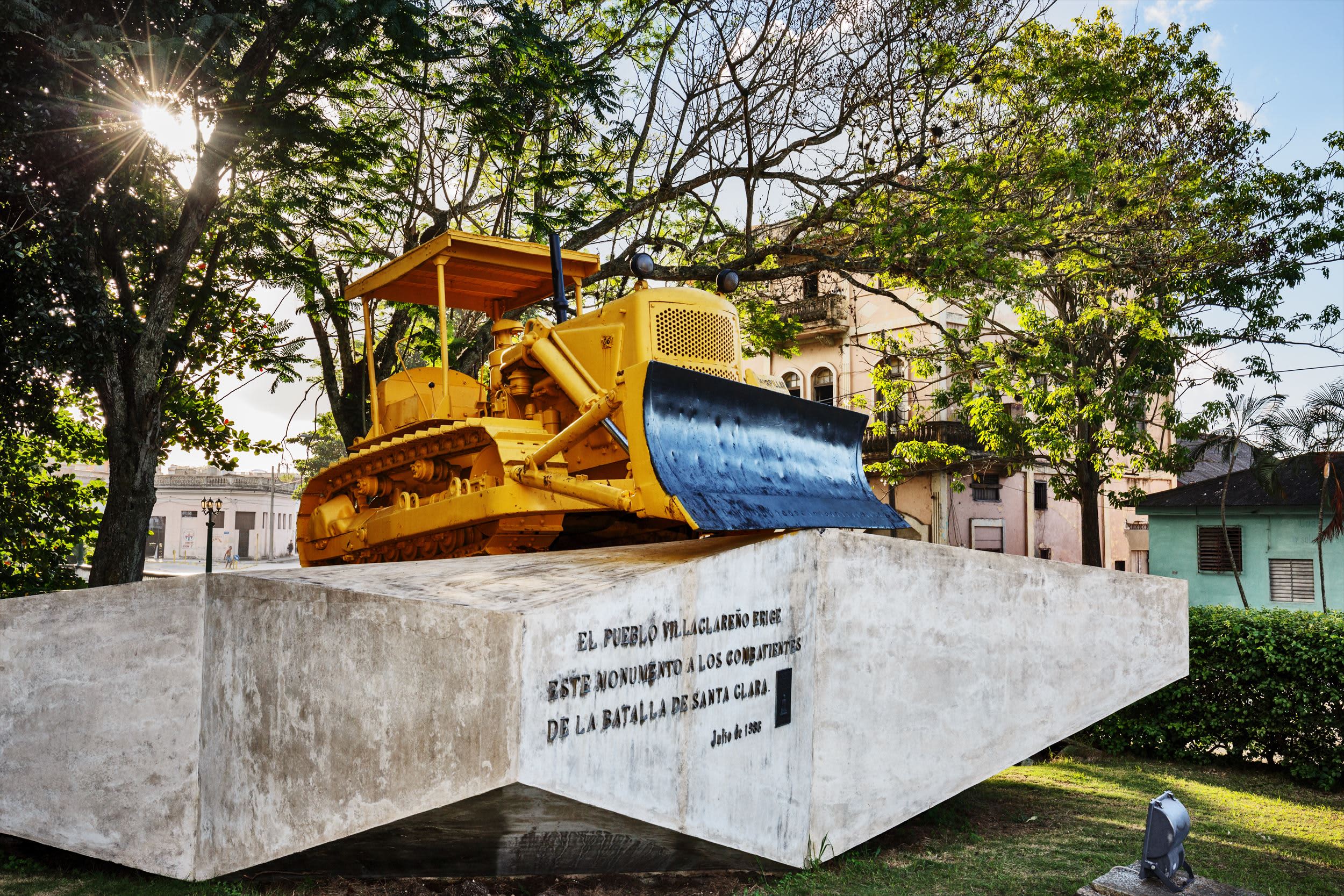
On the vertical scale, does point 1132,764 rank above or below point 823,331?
below

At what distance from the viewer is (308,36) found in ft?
33.8

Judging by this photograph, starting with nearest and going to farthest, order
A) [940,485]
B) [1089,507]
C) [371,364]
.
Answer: [371,364], [1089,507], [940,485]

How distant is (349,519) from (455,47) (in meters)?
5.51

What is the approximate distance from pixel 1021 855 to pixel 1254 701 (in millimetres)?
3895

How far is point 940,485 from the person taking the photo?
27125mm

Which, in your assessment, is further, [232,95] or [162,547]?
[162,547]

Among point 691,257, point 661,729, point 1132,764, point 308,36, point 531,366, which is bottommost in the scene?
point 1132,764

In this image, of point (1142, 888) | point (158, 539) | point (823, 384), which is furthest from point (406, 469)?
point (158, 539)

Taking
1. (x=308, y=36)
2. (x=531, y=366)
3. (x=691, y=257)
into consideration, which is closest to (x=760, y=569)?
(x=531, y=366)

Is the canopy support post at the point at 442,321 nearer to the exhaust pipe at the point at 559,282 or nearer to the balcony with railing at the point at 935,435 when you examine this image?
the exhaust pipe at the point at 559,282

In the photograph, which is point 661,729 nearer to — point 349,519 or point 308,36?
point 349,519

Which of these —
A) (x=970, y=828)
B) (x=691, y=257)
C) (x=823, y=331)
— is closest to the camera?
(x=970, y=828)

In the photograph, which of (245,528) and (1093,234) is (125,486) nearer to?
(1093,234)

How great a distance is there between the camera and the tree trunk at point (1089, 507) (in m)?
15.4
